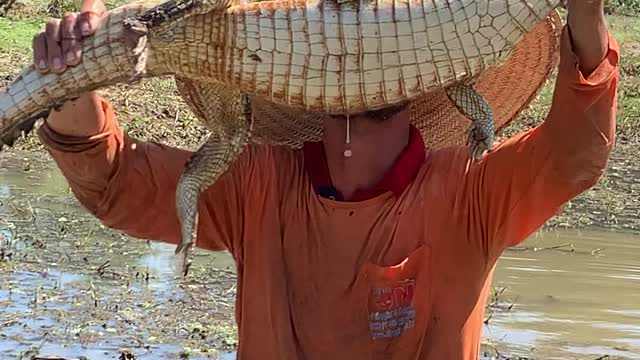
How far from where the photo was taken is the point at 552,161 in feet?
8.02

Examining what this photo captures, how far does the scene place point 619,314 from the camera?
608cm

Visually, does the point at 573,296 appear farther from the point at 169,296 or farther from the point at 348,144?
the point at 348,144

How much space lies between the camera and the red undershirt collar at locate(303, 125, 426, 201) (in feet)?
8.89

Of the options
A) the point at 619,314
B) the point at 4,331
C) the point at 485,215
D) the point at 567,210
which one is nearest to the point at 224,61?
the point at 485,215

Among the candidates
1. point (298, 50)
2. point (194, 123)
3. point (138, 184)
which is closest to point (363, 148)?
point (298, 50)

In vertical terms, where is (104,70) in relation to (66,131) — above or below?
above

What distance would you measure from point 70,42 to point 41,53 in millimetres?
65

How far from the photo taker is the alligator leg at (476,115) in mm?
2537

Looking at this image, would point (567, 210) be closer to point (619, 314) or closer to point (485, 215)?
point (619, 314)

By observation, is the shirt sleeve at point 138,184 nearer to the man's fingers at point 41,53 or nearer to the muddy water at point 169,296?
the man's fingers at point 41,53

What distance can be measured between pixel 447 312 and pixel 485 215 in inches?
9.5

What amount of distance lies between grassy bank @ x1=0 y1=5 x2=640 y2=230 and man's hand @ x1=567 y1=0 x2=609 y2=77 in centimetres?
514

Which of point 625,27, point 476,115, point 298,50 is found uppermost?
point 298,50

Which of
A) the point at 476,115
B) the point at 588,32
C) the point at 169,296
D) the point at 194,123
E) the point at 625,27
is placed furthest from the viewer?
the point at 625,27
